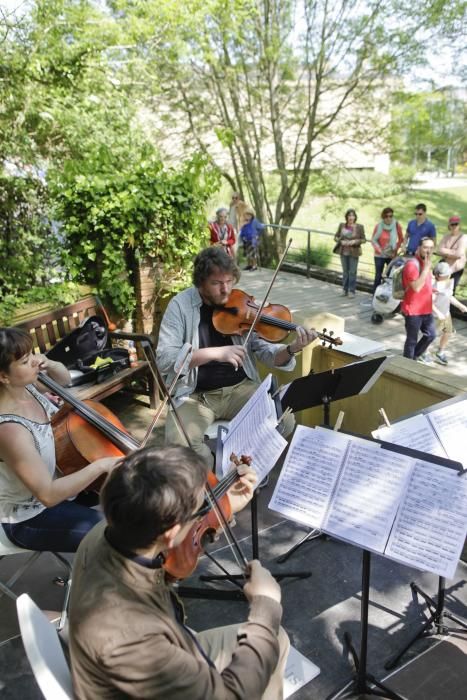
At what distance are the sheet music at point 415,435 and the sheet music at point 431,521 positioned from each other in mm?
347

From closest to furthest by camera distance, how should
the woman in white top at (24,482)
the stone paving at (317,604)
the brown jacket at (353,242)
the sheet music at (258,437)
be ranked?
the woman in white top at (24,482), the sheet music at (258,437), the stone paving at (317,604), the brown jacket at (353,242)

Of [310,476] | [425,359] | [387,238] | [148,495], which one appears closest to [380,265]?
[387,238]

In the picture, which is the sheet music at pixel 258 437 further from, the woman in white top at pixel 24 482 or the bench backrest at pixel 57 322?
the bench backrest at pixel 57 322

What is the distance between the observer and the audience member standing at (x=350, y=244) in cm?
792

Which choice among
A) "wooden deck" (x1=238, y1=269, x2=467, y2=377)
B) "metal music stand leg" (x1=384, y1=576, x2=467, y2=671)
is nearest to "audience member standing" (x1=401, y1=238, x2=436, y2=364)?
"wooden deck" (x1=238, y1=269, x2=467, y2=377)

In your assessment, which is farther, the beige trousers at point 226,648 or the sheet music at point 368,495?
the sheet music at point 368,495

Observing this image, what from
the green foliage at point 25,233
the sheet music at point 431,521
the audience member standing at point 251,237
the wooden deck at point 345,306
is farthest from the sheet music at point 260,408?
the audience member standing at point 251,237

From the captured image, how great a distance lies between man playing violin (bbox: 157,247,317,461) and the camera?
303cm

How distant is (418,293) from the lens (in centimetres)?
508

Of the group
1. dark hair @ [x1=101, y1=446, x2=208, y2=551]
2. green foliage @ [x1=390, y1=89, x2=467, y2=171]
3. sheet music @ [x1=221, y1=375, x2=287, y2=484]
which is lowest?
sheet music @ [x1=221, y1=375, x2=287, y2=484]

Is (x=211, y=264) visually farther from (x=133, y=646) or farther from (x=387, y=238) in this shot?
(x=387, y=238)

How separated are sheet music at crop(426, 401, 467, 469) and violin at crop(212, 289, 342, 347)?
953 millimetres

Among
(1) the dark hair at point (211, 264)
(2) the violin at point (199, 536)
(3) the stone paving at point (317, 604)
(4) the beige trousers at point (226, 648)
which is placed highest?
(1) the dark hair at point (211, 264)

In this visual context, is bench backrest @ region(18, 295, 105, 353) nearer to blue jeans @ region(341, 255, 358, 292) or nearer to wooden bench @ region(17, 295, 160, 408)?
wooden bench @ region(17, 295, 160, 408)
